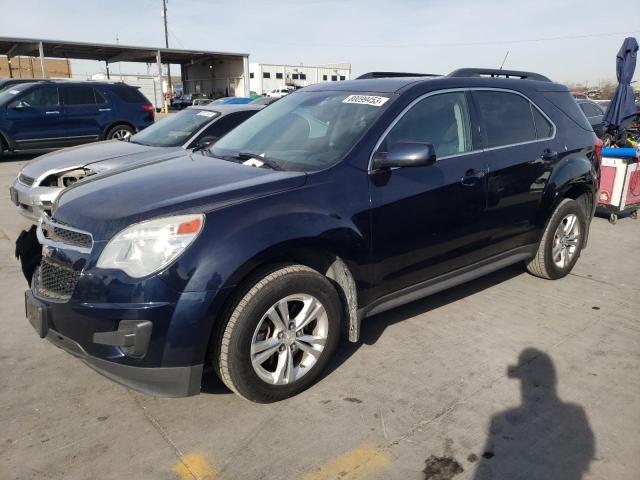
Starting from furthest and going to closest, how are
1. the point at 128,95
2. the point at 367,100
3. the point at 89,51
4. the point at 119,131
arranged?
the point at 89,51 → the point at 119,131 → the point at 128,95 → the point at 367,100

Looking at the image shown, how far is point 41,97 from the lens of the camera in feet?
39.2

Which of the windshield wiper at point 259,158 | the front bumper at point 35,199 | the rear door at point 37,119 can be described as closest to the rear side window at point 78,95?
the rear door at point 37,119

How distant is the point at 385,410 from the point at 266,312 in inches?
34.1

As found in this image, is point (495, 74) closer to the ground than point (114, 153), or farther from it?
farther from it

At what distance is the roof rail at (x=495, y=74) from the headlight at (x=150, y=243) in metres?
2.48

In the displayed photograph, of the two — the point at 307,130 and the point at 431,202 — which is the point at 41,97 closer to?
the point at 307,130

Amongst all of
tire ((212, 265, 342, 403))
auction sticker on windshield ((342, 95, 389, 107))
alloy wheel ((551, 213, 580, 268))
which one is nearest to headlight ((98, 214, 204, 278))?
tire ((212, 265, 342, 403))

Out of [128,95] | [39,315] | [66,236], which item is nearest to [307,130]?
[66,236]

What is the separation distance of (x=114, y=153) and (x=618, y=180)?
6609 millimetres

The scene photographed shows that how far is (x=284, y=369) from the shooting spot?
9.21 feet

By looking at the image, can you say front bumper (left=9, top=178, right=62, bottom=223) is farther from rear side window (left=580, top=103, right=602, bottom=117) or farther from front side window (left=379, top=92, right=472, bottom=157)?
rear side window (left=580, top=103, right=602, bottom=117)

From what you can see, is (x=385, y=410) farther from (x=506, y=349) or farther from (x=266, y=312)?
(x=506, y=349)

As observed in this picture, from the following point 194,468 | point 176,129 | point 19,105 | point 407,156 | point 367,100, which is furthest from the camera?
point 19,105

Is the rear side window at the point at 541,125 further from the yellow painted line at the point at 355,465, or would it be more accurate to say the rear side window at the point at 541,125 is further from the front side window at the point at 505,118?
the yellow painted line at the point at 355,465
